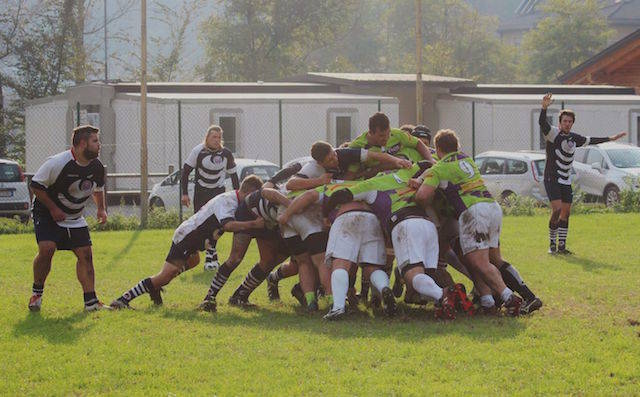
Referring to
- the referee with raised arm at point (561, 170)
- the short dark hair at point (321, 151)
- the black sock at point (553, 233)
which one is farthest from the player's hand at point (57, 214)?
the black sock at point (553, 233)

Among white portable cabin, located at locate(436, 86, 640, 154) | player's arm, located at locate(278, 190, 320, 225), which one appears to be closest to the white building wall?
white portable cabin, located at locate(436, 86, 640, 154)

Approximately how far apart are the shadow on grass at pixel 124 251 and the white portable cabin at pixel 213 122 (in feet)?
28.4

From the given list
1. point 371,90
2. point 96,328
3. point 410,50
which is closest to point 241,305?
point 96,328

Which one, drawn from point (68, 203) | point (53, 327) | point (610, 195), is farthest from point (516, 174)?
point (53, 327)

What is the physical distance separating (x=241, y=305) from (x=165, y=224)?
35.2ft

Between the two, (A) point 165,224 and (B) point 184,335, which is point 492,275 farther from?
(A) point 165,224

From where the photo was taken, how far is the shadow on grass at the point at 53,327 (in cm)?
968

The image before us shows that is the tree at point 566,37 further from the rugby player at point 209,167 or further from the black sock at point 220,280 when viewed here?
the black sock at point 220,280

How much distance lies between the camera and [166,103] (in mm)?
28594

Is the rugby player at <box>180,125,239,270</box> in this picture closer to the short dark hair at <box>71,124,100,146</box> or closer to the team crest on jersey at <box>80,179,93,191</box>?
the team crest on jersey at <box>80,179,93,191</box>

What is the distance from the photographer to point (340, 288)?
1026 cm

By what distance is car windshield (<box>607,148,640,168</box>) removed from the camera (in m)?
26.2

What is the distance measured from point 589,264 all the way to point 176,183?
492 inches

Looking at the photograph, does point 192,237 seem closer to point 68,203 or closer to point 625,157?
point 68,203
